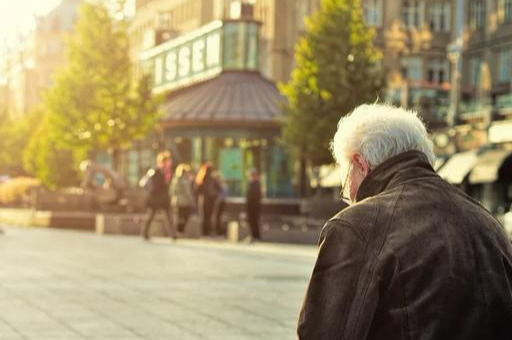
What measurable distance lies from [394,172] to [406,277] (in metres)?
0.40

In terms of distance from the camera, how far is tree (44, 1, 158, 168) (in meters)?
50.9

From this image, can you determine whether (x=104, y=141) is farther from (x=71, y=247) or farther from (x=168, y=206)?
(x=71, y=247)

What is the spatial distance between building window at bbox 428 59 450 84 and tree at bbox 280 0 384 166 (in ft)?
132

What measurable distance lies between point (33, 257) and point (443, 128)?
43.0 meters

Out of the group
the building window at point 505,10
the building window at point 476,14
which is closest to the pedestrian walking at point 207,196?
the building window at point 505,10

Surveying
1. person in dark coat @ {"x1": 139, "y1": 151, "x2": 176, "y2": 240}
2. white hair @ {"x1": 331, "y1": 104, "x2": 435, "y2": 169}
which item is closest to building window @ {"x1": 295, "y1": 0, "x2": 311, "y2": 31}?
person in dark coat @ {"x1": 139, "y1": 151, "x2": 176, "y2": 240}

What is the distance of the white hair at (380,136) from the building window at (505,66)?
70.4 metres

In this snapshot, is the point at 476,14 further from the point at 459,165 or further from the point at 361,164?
the point at 361,164

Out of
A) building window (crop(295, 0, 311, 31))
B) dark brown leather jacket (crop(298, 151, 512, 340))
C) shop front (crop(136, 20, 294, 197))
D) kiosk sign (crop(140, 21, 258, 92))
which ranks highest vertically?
building window (crop(295, 0, 311, 31))

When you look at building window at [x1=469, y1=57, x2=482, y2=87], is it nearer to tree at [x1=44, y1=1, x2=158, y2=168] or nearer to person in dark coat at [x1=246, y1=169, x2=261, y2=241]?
tree at [x1=44, y1=1, x2=158, y2=168]

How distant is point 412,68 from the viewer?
84.4m

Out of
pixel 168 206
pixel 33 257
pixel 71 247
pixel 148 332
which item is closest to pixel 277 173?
pixel 168 206

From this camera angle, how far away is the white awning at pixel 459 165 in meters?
52.6

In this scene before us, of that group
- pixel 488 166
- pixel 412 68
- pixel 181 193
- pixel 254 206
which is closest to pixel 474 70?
pixel 412 68
